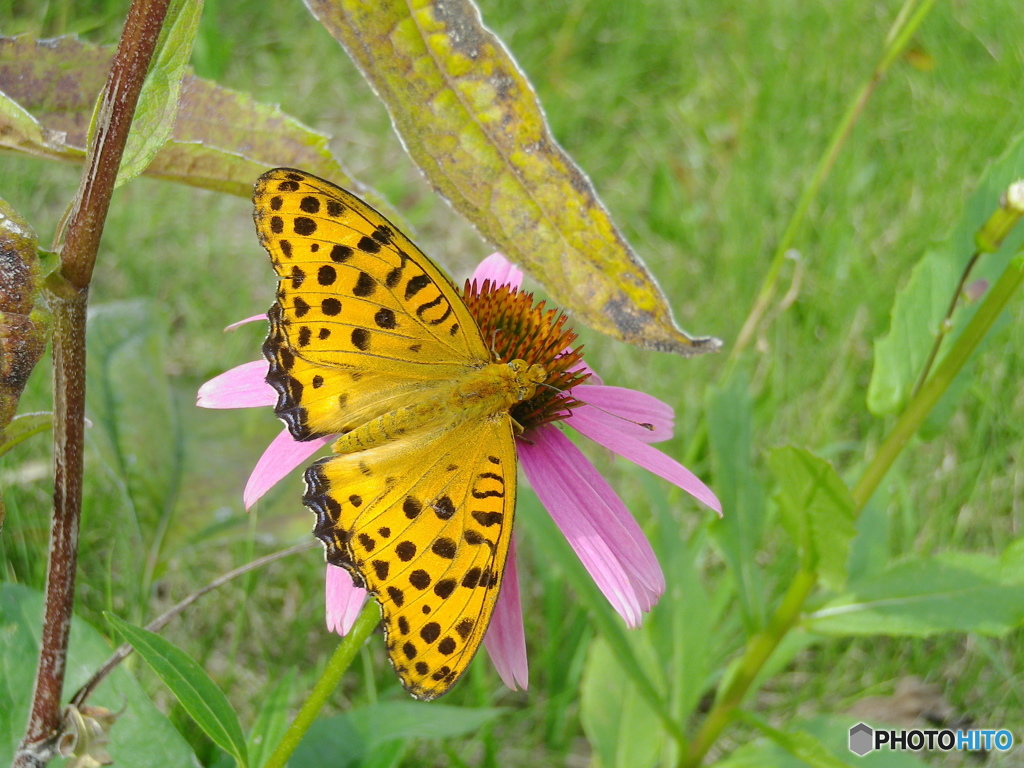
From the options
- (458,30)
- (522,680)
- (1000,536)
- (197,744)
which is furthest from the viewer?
(1000,536)

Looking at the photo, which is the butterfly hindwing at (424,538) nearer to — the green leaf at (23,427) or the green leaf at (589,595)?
the green leaf at (23,427)

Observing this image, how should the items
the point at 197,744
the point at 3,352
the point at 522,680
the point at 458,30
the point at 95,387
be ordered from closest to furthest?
the point at 3,352 → the point at 458,30 → the point at 522,680 → the point at 197,744 → the point at 95,387

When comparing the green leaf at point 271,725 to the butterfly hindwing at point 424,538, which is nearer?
the butterfly hindwing at point 424,538

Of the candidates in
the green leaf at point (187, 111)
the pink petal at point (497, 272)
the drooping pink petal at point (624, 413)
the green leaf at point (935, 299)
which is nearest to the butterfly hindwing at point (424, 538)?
the drooping pink petal at point (624, 413)

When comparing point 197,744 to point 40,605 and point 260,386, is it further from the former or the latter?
point 260,386

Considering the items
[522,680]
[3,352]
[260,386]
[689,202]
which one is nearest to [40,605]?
[260,386]

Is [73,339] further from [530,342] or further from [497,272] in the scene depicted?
[497,272]
